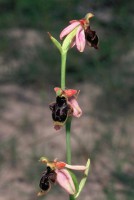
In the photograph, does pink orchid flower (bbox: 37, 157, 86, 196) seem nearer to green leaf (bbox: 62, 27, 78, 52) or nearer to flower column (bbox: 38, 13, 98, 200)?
flower column (bbox: 38, 13, 98, 200)

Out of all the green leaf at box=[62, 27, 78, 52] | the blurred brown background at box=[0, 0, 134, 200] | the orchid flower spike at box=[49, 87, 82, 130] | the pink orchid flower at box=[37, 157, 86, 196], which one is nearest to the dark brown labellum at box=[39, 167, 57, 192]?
the pink orchid flower at box=[37, 157, 86, 196]

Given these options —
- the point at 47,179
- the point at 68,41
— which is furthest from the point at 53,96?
the point at 47,179

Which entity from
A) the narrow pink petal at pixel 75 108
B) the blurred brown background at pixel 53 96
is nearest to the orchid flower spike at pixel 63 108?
the narrow pink petal at pixel 75 108

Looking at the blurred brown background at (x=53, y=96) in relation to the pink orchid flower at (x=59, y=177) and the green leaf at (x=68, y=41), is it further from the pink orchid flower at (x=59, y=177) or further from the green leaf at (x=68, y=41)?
the green leaf at (x=68, y=41)

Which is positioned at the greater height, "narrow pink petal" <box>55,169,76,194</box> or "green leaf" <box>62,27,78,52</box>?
"green leaf" <box>62,27,78,52</box>

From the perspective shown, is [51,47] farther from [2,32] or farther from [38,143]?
[38,143]

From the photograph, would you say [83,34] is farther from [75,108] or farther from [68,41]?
[75,108]

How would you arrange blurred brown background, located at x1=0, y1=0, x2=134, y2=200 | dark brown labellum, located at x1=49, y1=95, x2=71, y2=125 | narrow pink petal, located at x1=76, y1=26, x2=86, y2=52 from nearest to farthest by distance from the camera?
1. dark brown labellum, located at x1=49, y1=95, x2=71, y2=125
2. narrow pink petal, located at x1=76, y1=26, x2=86, y2=52
3. blurred brown background, located at x1=0, y1=0, x2=134, y2=200
